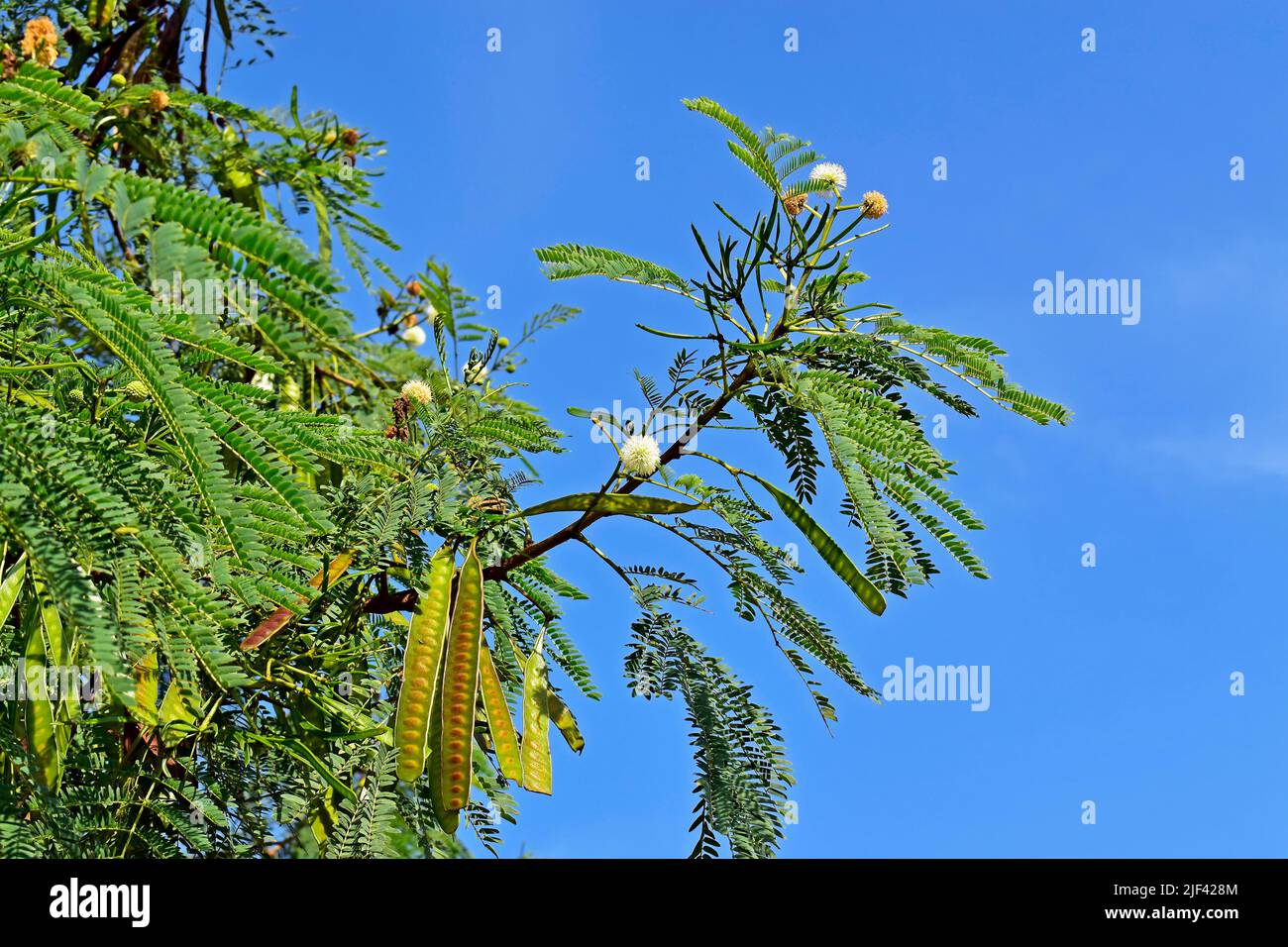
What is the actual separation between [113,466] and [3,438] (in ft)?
0.85

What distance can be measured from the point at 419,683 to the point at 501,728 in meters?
0.19

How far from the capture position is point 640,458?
2387 mm

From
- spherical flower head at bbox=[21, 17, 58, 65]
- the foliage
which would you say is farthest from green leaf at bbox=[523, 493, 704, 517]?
spherical flower head at bbox=[21, 17, 58, 65]

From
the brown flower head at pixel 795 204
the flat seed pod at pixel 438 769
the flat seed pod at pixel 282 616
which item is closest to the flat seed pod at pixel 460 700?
the flat seed pod at pixel 438 769

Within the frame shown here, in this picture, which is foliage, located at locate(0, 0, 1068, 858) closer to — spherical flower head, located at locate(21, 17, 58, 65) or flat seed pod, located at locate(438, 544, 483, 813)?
flat seed pod, located at locate(438, 544, 483, 813)

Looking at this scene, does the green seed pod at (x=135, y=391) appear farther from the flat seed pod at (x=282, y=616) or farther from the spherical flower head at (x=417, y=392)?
the spherical flower head at (x=417, y=392)

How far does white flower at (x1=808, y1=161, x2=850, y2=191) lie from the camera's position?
100 inches

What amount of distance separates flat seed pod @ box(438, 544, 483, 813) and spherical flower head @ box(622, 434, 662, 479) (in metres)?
0.40

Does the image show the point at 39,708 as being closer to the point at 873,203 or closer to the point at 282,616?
the point at 282,616

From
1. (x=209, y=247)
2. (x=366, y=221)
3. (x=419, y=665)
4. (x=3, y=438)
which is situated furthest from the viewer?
(x=366, y=221)
